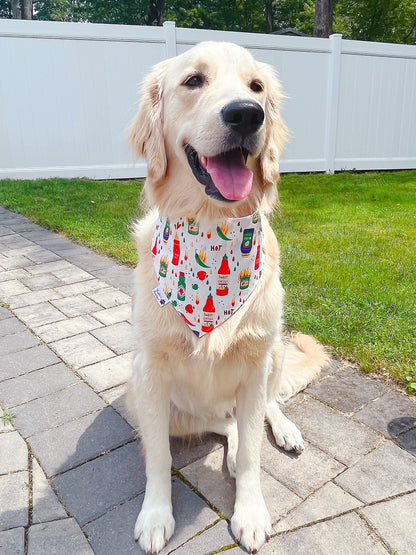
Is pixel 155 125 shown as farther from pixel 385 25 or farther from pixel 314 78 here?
Answer: pixel 385 25

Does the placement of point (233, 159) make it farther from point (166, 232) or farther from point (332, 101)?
point (332, 101)

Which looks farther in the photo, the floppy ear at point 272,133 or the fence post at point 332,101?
the fence post at point 332,101

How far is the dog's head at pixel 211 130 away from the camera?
5.51ft

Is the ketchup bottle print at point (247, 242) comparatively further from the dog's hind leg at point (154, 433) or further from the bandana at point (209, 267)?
the dog's hind leg at point (154, 433)

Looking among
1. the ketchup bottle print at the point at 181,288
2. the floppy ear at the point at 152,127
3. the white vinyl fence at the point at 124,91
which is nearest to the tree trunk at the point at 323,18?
the white vinyl fence at the point at 124,91

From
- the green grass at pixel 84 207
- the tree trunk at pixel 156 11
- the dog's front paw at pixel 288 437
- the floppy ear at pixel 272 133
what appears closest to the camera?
the floppy ear at pixel 272 133

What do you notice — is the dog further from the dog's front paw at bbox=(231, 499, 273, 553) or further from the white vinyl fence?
the white vinyl fence

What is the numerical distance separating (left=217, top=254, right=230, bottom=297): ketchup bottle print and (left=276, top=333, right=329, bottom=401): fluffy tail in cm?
76

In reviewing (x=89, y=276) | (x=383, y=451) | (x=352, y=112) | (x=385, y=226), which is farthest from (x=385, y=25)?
(x=383, y=451)

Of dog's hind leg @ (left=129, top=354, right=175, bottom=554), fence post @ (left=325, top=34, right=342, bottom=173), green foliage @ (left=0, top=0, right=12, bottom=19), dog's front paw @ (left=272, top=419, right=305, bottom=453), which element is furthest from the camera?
green foliage @ (left=0, top=0, right=12, bottom=19)

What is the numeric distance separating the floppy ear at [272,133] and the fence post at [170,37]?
270 inches

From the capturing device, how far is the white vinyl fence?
26.7ft

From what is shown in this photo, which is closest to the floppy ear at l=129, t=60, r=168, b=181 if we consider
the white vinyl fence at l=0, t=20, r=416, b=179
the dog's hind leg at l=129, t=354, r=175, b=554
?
the dog's hind leg at l=129, t=354, r=175, b=554

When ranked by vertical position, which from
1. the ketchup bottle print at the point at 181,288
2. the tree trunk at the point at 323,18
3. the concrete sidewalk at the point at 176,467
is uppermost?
the tree trunk at the point at 323,18
